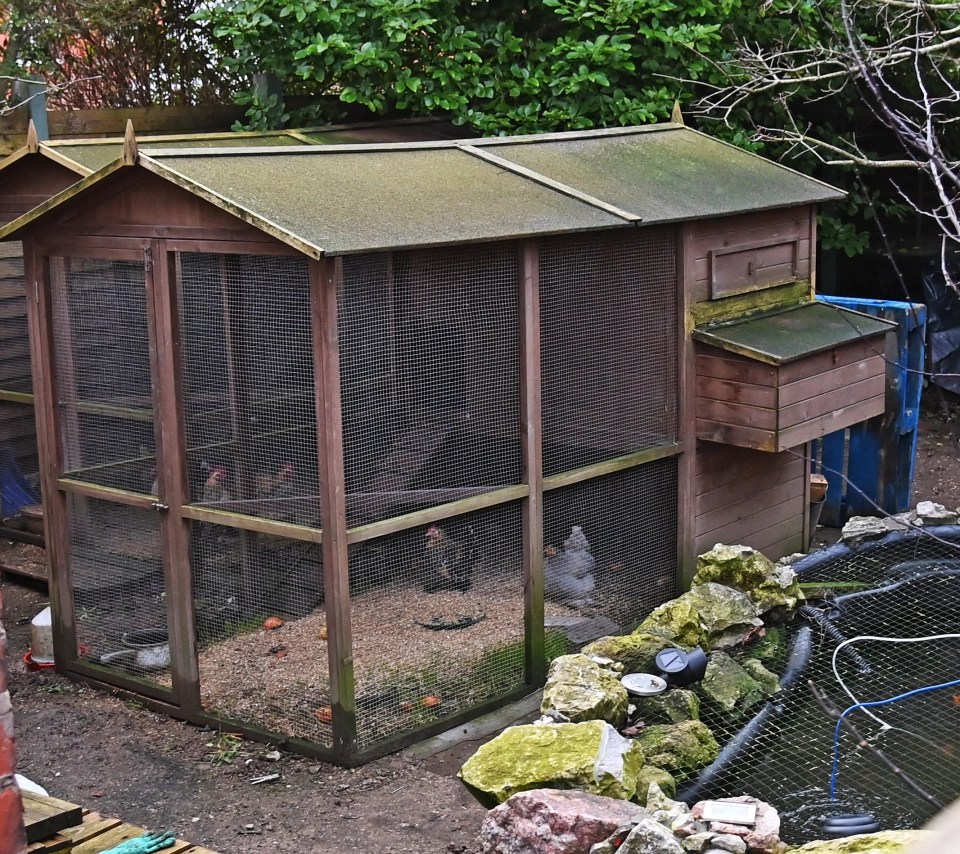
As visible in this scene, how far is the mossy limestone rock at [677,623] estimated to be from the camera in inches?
236

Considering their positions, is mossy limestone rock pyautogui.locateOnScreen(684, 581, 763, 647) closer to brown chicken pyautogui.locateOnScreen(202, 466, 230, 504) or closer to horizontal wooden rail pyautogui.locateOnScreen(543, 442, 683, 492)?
horizontal wooden rail pyautogui.locateOnScreen(543, 442, 683, 492)

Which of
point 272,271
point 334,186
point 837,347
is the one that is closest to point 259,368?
point 272,271

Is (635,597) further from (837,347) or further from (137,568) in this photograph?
(137,568)

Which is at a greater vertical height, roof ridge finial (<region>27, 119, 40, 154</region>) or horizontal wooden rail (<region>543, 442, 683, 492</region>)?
roof ridge finial (<region>27, 119, 40, 154</region>)

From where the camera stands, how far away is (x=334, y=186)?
18.0 ft

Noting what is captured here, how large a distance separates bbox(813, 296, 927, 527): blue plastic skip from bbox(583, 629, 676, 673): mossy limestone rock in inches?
124

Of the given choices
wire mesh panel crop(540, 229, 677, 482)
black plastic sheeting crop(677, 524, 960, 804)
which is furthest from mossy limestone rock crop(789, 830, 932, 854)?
wire mesh panel crop(540, 229, 677, 482)

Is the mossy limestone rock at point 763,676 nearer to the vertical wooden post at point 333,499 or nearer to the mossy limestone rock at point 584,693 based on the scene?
the mossy limestone rock at point 584,693

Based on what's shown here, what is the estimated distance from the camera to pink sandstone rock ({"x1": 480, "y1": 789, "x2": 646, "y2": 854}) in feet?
13.6

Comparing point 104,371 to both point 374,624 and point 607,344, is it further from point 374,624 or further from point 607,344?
point 607,344

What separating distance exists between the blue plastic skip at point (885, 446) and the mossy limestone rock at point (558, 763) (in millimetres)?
4267

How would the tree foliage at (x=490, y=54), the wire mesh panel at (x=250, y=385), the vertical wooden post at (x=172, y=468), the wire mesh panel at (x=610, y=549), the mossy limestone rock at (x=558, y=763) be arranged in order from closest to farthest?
the mossy limestone rock at (x=558, y=763) < the wire mesh panel at (x=250, y=385) < the vertical wooden post at (x=172, y=468) < the wire mesh panel at (x=610, y=549) < the tree foliage at (x=490, y=54)

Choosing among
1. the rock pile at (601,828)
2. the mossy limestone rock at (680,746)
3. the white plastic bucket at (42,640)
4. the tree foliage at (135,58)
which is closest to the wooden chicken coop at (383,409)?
the white plastic bucket at (42,640)

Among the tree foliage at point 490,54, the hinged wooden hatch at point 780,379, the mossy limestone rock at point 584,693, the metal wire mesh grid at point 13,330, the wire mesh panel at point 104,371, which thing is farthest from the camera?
the tree foliage at point 490,54
